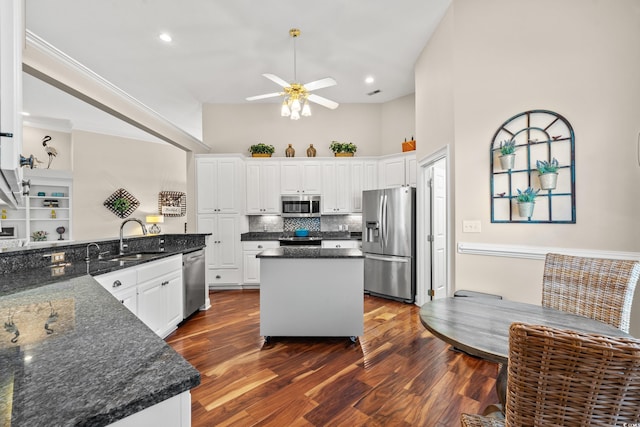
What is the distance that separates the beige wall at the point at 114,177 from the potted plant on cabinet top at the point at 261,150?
393cm

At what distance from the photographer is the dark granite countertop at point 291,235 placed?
496 cm

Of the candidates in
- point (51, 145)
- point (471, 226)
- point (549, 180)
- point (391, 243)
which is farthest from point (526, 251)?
point (51, 145)

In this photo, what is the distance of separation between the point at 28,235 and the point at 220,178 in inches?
185

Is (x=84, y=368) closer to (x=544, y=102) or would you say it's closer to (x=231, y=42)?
(x=544, y=102)

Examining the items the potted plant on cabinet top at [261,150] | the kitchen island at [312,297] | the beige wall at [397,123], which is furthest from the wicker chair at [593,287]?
the potted plant on cabinet top at [261,150]

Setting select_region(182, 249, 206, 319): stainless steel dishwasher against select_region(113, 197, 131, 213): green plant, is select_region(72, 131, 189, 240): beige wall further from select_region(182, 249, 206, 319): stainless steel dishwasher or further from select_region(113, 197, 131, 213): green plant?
select_region(182, 249, 206, 319): stainless steel dishwasher

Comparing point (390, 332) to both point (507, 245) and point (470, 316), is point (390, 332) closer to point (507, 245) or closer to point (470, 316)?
point (507, 245)

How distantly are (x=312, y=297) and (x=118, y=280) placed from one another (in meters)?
1.69

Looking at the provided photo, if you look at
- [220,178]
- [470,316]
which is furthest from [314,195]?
[470,316]

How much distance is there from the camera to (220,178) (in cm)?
494

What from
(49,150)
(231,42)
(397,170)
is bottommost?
(397,170)

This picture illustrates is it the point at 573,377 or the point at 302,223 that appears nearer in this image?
the point at 573,377

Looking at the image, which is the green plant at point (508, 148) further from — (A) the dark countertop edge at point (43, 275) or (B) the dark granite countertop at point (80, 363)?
(A) the dark countertop edge at point (43, 275)

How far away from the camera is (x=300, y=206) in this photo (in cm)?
518
